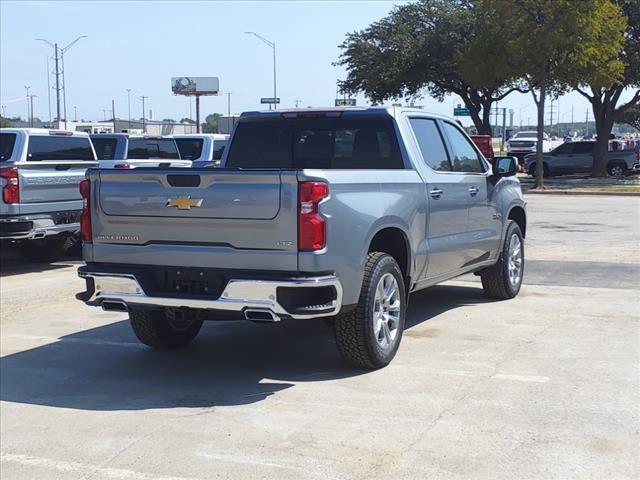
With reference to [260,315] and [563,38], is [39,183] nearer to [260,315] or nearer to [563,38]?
[260,315]

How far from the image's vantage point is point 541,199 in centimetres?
2708

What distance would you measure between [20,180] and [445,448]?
29.3 ft

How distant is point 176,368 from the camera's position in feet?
22.4

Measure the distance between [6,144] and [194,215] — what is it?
7741 mm

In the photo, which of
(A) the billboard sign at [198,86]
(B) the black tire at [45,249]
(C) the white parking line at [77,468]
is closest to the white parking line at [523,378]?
(C) the white parking line at [77,468]

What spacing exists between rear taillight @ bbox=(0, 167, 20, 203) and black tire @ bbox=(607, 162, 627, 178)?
3095 centimetres

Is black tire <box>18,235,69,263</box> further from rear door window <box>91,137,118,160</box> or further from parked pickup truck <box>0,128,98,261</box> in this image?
rear door window <box>91,137,118,160</box>

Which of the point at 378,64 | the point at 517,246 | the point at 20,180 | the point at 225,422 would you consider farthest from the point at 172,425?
the point at 378,64

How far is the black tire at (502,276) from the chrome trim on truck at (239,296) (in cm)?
372

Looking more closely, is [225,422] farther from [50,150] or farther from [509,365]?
[50,150]

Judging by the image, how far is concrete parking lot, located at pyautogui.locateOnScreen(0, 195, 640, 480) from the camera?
4.70 m

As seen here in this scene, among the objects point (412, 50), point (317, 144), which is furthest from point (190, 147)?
point (412, 50)

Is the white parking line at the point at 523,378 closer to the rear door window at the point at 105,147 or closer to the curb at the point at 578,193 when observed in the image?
the rear door window at the point at 105,147

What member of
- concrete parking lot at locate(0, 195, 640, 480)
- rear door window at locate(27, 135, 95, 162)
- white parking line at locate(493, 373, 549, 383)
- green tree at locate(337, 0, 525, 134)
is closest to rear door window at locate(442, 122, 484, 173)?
concrete parking lot at locate(0, 195, 640, 480)
